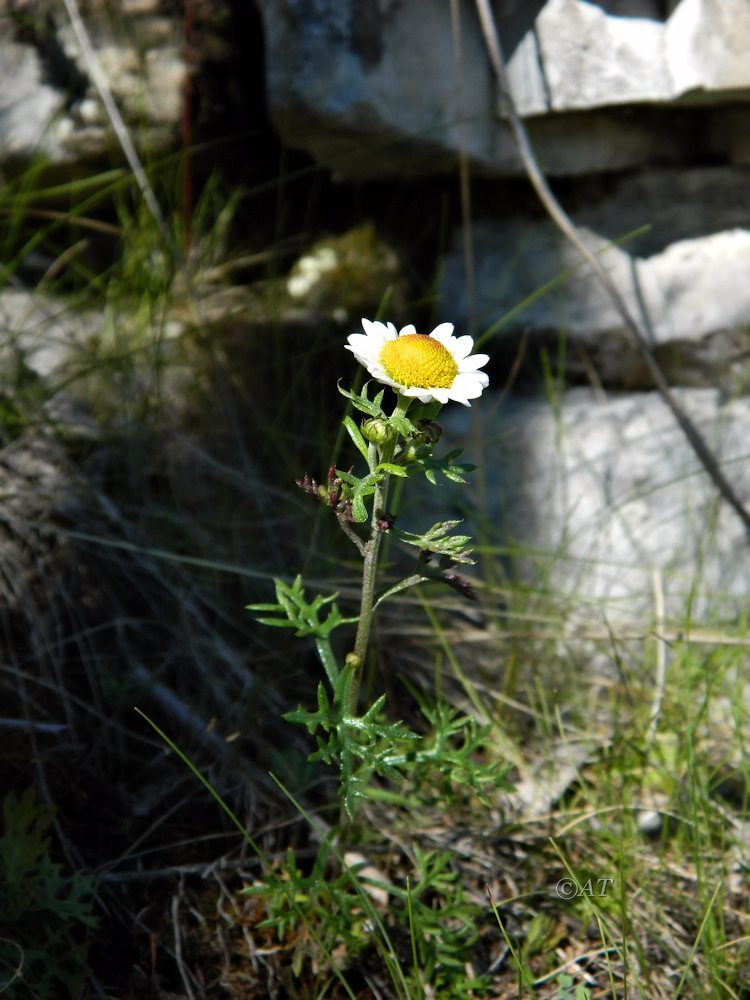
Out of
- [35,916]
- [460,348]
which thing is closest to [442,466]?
[460,348]

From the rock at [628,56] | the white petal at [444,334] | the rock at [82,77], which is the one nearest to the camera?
the white petal at [444,334]

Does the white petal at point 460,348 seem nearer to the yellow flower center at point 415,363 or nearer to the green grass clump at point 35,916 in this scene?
the yellow flower center at point 415,363

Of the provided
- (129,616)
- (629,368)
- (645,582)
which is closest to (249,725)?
(129,616)

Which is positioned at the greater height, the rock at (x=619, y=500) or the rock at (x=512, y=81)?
the rock at (x=512, y=81)

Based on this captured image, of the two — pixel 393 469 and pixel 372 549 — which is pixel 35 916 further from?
Answer: pixel 393 469

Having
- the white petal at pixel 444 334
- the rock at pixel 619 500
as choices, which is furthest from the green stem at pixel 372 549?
the rock at pixel 619 500

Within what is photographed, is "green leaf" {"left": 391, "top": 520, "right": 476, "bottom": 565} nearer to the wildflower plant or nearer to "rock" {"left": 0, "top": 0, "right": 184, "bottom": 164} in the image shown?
the wildflower plant

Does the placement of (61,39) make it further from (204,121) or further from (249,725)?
(249,725)

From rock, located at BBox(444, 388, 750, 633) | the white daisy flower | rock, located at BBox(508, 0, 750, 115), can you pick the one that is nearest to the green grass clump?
the white daisy flower
